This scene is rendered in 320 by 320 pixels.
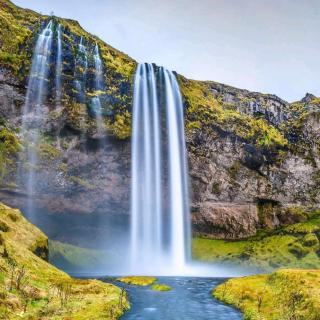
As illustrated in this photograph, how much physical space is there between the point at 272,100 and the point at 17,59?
70.4m

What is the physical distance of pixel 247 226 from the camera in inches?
3829

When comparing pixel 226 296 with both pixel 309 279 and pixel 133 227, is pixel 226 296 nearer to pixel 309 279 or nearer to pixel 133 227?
pixel 309 279

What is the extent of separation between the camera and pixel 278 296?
1340 inches

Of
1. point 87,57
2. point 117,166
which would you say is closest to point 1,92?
point 87,57

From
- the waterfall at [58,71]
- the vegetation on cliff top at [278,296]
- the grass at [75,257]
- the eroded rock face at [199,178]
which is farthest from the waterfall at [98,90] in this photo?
the vegetation on cliff top at [278,296]

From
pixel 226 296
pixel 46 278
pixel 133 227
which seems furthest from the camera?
pixel 133 227

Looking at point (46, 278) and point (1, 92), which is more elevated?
Answer: point (1, 92)

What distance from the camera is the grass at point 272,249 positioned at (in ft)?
283

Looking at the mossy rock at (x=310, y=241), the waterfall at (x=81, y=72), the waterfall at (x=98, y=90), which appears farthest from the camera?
the mossy rock at (x=310, y=241)

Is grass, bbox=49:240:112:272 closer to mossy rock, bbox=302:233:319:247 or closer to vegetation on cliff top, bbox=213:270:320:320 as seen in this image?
mossy rock, bbox=302:233:319:247

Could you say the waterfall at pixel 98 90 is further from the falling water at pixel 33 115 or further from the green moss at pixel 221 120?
the green moss at pixel 221 120

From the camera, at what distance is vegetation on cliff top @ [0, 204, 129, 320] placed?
26.2 meters

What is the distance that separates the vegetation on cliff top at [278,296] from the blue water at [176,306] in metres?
1.40

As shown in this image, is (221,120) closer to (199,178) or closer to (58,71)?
(199,178)
